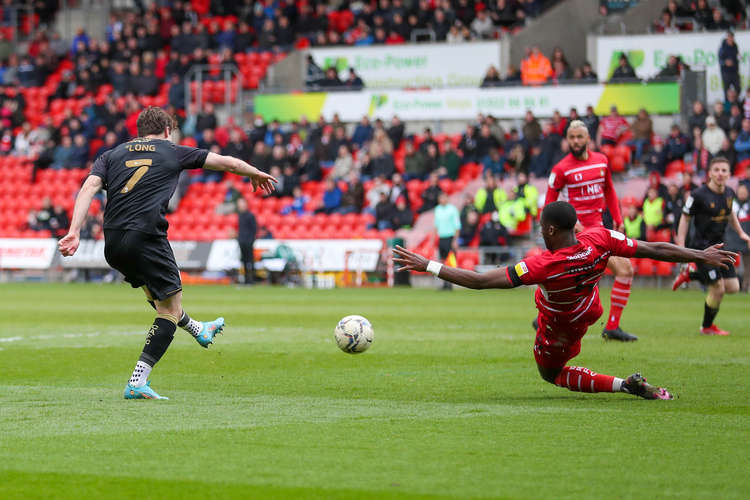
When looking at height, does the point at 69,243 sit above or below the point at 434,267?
above

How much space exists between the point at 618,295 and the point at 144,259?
6.88 meters

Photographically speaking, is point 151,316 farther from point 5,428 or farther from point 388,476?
point 388,476

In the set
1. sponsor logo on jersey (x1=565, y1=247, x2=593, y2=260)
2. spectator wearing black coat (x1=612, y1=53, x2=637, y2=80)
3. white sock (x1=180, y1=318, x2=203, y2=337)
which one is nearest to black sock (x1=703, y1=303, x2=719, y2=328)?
sponsor logo on jersey (x1=565, y1=247, x2=593, y2=260)

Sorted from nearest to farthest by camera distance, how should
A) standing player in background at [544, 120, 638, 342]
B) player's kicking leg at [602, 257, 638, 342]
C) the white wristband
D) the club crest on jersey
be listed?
the white wristband < the club crest on jersey < standing player in background at [544, 120, 638, 342] < player's kicking leg at [602, 257, 638, 342]

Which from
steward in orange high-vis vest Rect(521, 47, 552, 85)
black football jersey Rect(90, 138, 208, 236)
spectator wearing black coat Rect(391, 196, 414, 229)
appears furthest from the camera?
steward in orange high-vis vest Rect(521, 47, 552, 85)

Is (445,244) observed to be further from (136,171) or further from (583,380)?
(136,171)

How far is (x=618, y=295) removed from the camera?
540 inches

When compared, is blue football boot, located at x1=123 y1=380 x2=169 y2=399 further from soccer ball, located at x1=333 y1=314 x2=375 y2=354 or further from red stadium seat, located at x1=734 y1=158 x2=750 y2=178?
red stadium seat, located at x1=734 y1=158 x2=750 y2=178

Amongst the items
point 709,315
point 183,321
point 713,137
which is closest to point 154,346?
point 183,321

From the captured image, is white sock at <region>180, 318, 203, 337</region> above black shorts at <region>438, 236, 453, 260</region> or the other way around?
above

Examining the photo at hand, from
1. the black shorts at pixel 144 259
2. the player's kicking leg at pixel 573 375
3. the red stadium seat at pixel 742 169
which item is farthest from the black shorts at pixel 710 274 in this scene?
the red stadium seat at pixel 742 169

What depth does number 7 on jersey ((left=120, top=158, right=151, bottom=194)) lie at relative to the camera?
28.5 feet

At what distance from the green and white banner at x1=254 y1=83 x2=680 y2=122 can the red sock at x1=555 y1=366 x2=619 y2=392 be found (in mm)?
22804

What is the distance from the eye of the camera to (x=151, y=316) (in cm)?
1873
